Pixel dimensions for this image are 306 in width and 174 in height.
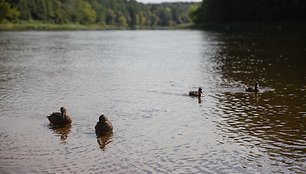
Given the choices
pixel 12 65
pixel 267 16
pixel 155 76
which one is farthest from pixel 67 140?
pixel 267 16

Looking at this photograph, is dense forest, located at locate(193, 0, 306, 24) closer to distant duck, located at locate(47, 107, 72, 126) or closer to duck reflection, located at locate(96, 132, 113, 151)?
distant duck, located at locate(47, 107, 72, 126)

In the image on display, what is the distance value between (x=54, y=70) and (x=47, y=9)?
137121mm

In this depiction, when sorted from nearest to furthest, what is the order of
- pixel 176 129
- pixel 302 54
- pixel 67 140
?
pixel 67 140 < pixel 176 129 < pixel 302 54

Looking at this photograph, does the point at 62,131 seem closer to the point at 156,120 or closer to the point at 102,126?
the point at 102,126

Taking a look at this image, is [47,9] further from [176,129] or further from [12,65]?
[176,129]

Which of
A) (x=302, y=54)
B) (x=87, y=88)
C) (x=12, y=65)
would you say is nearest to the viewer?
(x=87, y=88)

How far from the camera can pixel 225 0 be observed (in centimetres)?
12475

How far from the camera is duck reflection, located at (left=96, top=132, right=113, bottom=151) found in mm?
15820

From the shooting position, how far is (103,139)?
16.5 m

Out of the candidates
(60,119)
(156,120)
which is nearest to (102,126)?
(60,119)

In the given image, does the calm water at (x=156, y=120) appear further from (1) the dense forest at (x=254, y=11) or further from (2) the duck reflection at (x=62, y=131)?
(1) the dense forest at (x=254, y=11)

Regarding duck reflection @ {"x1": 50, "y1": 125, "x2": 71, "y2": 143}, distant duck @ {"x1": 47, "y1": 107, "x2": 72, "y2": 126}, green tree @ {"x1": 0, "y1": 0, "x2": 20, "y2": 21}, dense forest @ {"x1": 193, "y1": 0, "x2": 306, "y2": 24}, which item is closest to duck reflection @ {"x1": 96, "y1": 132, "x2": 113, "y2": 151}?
duck reflection @ {"x1": 50, "y1": 125, "x2": 71, "y2": 143}

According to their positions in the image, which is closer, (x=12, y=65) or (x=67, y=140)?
(x=67, y=140)

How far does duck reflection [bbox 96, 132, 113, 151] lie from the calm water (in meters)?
0.03
